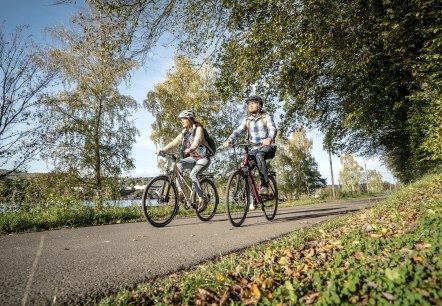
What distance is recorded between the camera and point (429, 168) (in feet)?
58.9

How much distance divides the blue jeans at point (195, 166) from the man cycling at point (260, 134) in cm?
62

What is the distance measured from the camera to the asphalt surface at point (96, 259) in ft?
6.91

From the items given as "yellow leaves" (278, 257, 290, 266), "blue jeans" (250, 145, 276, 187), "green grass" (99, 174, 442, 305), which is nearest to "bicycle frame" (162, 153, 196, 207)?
"blue jeans" (250, 145, 276, 187)

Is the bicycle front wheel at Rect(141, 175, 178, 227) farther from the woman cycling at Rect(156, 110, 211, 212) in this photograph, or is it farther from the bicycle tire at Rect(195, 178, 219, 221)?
the bicycle tire at Rect(195, 178, 219, 221)

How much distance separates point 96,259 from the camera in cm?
301

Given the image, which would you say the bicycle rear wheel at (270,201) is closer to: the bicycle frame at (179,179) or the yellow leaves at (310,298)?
the bicycle frame at (179,179)

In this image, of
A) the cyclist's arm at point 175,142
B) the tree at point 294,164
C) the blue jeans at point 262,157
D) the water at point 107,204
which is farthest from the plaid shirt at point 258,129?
the tree at point 294,164

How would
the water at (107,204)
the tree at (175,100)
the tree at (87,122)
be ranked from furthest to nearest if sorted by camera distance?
the tree at (175,100) < the tree at (87,122) < the water at (107,204)

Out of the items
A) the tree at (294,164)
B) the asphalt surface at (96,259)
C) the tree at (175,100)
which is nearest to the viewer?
the asphalt surface at (96,259)

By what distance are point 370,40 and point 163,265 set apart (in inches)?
465

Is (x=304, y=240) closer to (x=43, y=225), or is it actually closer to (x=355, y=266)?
(x=355, y=266)

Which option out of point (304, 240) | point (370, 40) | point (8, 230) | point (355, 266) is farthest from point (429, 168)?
point (8, 230)

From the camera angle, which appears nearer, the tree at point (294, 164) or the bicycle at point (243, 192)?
the bicycle at point (243, 192)

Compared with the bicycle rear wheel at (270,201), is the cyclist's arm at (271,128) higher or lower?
higher
